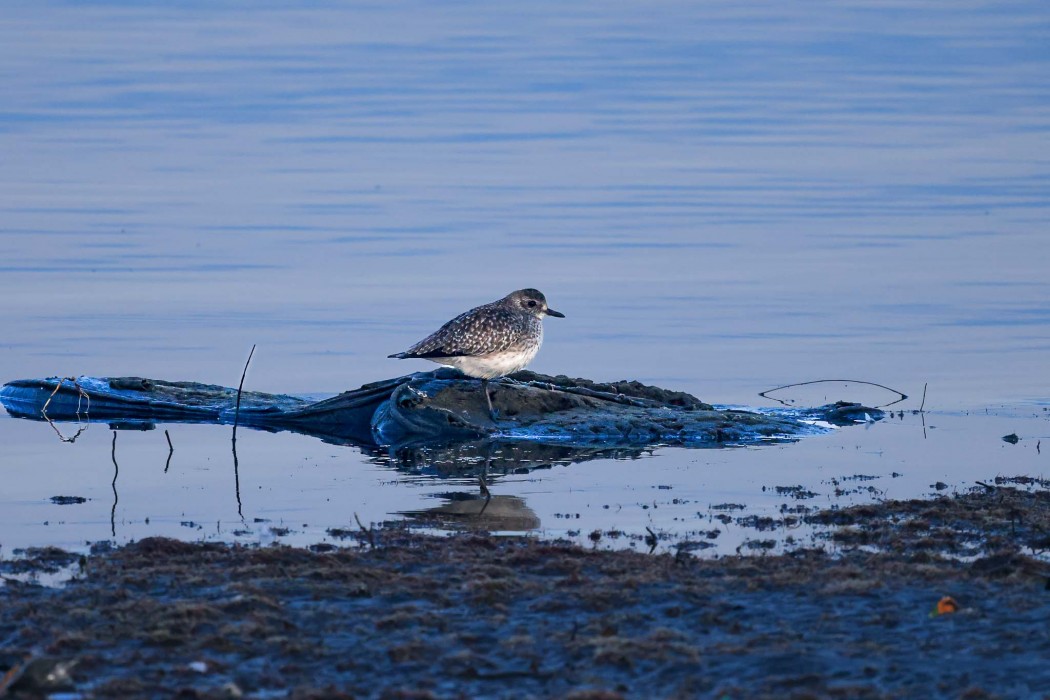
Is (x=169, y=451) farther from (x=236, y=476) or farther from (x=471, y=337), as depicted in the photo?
(x=471, y=337)

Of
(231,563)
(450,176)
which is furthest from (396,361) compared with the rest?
(450,176)

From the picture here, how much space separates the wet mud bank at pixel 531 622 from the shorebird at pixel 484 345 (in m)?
5.49

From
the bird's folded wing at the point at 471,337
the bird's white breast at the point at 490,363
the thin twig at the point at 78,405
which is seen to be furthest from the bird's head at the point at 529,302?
the thin twig at the point at 78,405

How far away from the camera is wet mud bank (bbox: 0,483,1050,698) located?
23.4 feet

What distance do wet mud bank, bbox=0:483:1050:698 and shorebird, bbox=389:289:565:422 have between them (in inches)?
216

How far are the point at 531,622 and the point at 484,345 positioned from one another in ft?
Result: 24.3

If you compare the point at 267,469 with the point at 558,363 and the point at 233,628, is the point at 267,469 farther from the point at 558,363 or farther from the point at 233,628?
the point at 558,363

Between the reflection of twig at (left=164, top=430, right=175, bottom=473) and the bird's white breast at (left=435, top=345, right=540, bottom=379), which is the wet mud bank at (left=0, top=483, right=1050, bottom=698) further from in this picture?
the bird's white breast at (left=435, top=345, right=540, bottom=379)

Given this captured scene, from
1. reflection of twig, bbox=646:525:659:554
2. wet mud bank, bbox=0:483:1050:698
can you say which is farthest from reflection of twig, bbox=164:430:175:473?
reflection of twig, bbox=646:525:659:554

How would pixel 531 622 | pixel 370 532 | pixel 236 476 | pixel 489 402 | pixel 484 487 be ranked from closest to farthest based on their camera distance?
pixel 531 622
pixel 370 532
pixel 484 487
pixel 236 476
pixel 489 402

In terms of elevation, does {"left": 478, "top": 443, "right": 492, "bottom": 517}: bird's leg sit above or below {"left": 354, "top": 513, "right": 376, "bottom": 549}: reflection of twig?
above

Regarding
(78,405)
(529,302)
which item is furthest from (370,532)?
(529,302)

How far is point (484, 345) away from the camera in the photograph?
15359 mm

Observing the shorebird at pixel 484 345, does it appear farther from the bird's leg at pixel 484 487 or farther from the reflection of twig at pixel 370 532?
the reflection of twig at pixel 370 532
